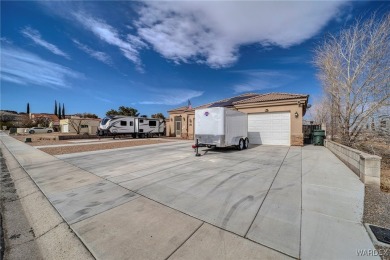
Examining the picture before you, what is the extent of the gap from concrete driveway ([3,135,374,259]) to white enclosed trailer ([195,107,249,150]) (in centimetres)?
417

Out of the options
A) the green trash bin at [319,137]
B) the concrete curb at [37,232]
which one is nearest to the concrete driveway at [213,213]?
the concrete curb at [37,232]

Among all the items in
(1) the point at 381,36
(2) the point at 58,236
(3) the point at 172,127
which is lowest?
(2) the point at 58,236

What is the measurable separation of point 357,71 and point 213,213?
488 inches

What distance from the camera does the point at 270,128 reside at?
15477 mm

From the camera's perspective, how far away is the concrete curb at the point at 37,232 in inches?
96.0

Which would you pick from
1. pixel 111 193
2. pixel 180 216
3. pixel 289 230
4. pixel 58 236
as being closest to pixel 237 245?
pixel 289 230

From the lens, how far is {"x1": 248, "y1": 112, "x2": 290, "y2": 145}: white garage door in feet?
48.6

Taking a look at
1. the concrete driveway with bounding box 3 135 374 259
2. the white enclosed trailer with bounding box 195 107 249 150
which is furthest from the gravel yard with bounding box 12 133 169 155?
the white enclosed trailer with bounding box 195 107 249 150

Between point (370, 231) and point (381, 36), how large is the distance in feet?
39.1

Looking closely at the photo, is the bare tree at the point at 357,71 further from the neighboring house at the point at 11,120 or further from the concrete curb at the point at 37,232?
the neighboring house at the point at 11,120

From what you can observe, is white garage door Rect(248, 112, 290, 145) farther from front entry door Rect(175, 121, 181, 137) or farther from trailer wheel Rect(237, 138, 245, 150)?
front entry door Rect(175, 121, 181, 137)

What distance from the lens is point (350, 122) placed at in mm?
10562

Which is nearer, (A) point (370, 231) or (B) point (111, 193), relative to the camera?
(A) point (370, 231)

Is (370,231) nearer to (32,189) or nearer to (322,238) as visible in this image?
(322,238)
